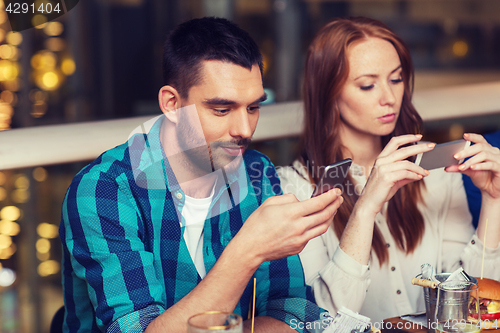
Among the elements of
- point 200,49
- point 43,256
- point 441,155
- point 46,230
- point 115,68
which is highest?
point 200,49

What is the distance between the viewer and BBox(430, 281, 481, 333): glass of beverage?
1111mm

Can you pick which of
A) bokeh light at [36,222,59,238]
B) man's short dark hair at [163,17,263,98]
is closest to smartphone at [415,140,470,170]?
man's short dark hair at [163,17,263,98]

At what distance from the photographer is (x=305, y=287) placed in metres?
1.42

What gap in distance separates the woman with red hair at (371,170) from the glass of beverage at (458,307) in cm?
45

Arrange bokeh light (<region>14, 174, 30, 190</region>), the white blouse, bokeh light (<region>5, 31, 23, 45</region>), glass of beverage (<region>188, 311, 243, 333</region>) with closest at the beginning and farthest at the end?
glass of beverage (<region>188, 311, 243, 333</region>) → the white blouse → bokeh light (<region>14, 174, 30, 190</region>) → bokeh light (<region>5, 31, 23, 45</region>)

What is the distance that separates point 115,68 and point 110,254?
4.34 meters

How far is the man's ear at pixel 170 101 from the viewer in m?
1.35

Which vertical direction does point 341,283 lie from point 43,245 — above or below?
above

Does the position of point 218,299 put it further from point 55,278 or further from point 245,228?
point 55,278

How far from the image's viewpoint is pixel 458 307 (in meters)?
1.12

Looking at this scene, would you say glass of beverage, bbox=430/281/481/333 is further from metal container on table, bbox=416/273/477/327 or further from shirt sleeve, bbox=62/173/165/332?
shirt sleeve, bbox=62/173/165/332

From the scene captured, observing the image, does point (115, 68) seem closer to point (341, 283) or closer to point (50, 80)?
point (50, 80)

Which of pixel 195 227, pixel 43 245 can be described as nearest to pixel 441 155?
pixel 195 227

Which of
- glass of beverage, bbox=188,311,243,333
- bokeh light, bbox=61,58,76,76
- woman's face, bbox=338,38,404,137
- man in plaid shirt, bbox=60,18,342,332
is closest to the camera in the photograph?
glass of beverage, bbox=188,311,243,333
